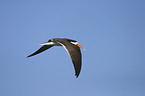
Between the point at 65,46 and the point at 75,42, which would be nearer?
the point at 65,46

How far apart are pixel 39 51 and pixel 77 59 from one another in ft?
8.99

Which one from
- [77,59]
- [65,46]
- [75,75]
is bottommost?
[75,75]

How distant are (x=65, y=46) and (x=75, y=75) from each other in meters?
0.98

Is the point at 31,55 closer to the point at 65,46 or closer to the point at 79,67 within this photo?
the point at 65,46

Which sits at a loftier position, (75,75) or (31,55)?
(31,55)

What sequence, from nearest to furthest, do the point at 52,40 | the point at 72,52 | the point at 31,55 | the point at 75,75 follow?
the point at 75,75
the point at 72,52
the point at 52,40
the point at 31,55

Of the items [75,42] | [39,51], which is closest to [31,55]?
[39,51]

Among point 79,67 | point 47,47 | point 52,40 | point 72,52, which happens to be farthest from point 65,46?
point 47,47

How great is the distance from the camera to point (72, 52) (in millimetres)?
5242

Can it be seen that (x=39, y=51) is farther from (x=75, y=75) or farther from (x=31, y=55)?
(x=75, y=75)

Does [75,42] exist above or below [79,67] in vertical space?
above

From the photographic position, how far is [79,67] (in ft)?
16.6

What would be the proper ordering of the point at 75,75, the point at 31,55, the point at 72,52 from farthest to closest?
1. the point at 31,55
2. the point at 72,52
3. the point at 75,75

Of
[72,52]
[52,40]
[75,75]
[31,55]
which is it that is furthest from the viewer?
[31,55]
